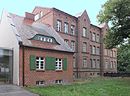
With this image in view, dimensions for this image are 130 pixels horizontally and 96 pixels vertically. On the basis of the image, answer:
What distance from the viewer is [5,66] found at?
1072 inches

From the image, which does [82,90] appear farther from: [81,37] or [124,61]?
[124,61]

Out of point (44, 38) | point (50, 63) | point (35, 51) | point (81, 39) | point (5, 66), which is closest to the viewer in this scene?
→ point (5, 66)

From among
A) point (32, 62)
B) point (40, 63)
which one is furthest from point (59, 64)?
point (32, 62)

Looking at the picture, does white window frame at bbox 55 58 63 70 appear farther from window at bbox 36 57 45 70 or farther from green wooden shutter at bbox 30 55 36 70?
green wooden shutter at bbox 30 55 36 70

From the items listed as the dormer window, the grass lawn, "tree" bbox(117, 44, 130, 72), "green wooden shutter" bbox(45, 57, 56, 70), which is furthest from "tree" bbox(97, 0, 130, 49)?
"tree" bbox(117, 44, 130, 72)

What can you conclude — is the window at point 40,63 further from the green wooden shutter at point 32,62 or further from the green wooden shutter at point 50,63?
the green wooden shutter at point 32,62

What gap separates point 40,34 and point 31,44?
10.5 ft

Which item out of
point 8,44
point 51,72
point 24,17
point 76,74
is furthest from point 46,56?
point 76,74

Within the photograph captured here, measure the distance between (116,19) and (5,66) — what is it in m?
16.4

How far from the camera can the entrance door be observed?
87.9ft

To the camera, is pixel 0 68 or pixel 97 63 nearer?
pixel 0 68

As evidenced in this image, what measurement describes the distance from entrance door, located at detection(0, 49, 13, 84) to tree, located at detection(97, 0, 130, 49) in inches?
573

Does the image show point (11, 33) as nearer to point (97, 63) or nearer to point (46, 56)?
point (46, 56)

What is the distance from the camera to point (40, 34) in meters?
31.5
